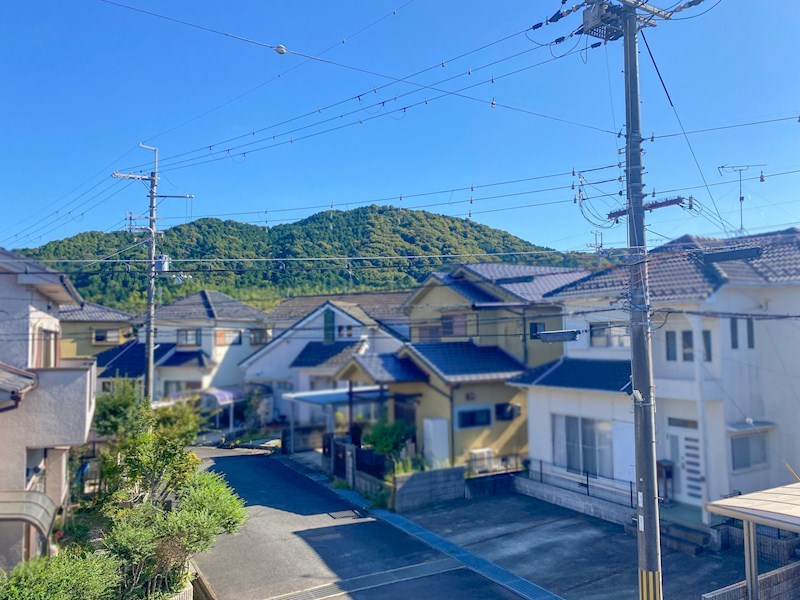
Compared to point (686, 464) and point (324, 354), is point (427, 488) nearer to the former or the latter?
point (686, 464)

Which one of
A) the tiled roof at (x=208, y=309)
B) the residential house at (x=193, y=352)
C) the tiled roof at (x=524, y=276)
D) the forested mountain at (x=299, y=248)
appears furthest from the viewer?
the tiled roof at (x=208, y=309)

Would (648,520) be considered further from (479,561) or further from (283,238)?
(283,238)

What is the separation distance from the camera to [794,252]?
15.1 metres

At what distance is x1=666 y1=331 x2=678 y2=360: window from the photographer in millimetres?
14430

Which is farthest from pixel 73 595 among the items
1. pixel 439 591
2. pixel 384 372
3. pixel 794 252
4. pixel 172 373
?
pixel 172 373

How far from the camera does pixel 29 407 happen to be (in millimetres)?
11469

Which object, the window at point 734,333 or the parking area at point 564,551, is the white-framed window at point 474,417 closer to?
the parking area at point 564,551

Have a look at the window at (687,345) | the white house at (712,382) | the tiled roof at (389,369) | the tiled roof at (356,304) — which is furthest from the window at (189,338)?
the window at (687,345)

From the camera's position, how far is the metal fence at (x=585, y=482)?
14.7 m

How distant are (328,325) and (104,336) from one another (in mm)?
11026

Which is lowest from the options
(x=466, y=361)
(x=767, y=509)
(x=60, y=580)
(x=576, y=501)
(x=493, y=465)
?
(x=576, y=501)

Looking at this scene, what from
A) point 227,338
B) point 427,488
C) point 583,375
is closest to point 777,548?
point 583,375

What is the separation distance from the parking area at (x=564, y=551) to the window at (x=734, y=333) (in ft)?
15.1

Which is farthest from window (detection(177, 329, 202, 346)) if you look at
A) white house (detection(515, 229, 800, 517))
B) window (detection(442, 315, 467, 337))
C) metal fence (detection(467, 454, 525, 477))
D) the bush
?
the bush
